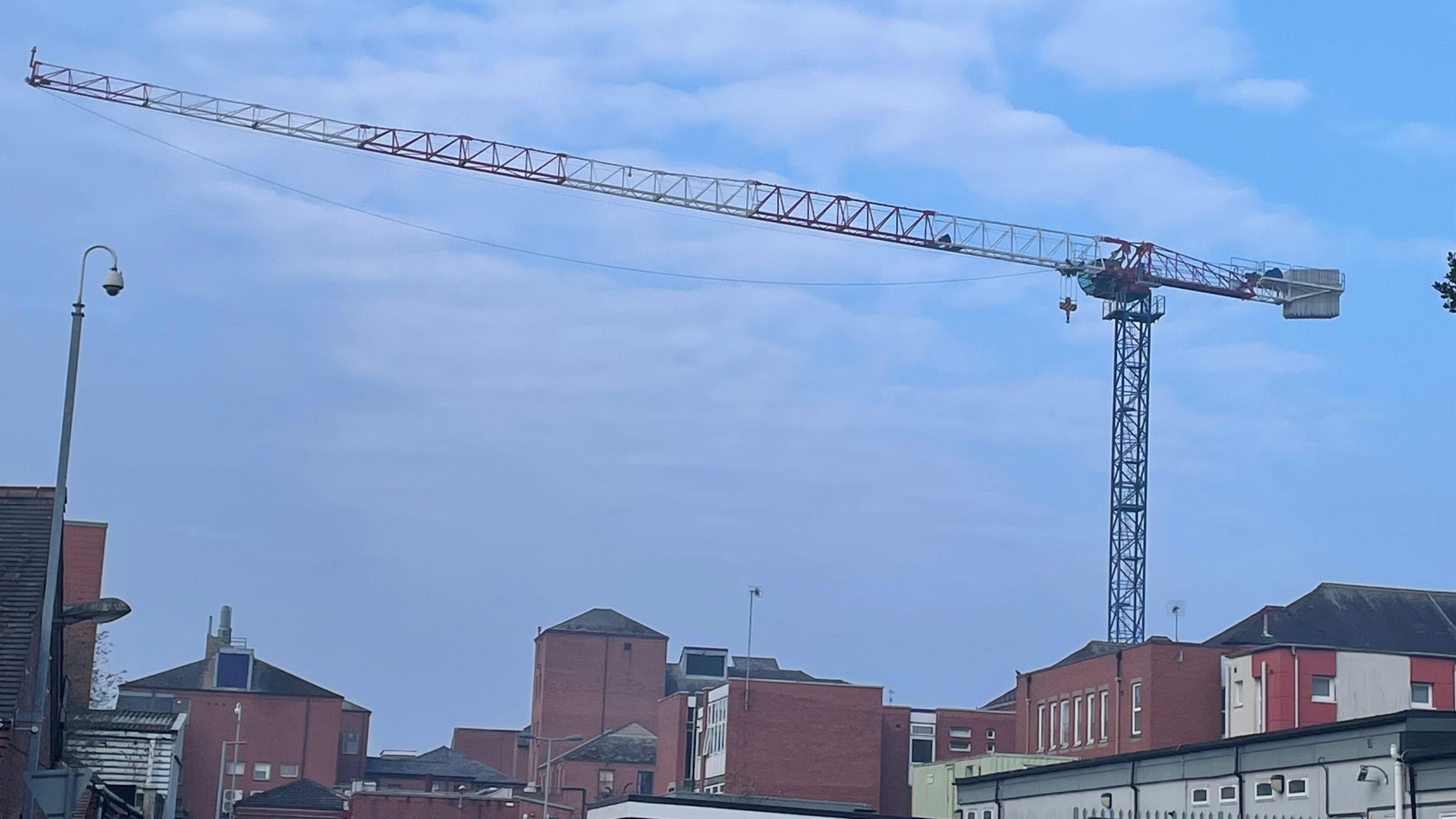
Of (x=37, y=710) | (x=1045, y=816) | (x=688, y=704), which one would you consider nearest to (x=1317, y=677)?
(x=1045, y=816)

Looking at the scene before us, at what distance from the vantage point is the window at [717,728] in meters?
93.3

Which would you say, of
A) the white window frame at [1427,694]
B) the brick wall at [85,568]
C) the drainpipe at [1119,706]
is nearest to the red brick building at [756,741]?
the drainpipe at [1119,706]

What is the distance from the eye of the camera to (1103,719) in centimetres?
7512

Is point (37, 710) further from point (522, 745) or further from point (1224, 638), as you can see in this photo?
point (522, 745)

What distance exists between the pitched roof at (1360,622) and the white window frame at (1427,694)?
3235 mm

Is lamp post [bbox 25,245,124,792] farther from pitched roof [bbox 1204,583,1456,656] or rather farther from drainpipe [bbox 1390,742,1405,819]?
pitched roof [bbox 1204,583,1456,656]

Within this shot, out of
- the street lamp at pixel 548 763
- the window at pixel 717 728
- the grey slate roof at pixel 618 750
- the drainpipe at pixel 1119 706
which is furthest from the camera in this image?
the grey slate roof at pixel 618 750

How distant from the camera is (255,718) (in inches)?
4476

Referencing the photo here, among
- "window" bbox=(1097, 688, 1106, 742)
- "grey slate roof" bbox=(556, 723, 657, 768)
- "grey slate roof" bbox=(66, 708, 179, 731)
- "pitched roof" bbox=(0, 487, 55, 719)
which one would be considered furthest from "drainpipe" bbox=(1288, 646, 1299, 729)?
"grey slate roof" bbox=(556, 723, 657, 768)

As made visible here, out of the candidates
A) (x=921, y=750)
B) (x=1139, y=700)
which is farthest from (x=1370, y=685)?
(x=921, y=750)

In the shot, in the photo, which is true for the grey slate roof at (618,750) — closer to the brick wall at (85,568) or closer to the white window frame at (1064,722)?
the white window frame at (1064,722)

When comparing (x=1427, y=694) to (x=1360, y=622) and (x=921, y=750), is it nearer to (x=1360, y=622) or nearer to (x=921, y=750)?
(x=1360, y=622)

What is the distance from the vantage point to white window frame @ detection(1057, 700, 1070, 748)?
78.8m

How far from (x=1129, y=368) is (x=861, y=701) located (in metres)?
39.0
